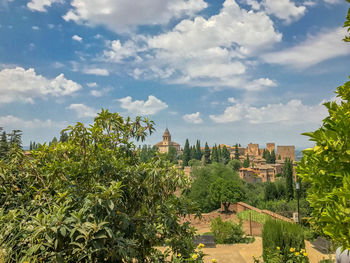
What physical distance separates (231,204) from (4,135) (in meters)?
23.4

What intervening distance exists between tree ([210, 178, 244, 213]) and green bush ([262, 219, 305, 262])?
1675 cm

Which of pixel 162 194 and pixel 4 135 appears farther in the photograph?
pixel 4 135

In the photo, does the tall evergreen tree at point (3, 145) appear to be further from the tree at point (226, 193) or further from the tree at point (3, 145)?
the tree at point (226, 193)

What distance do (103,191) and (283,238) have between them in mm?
4954

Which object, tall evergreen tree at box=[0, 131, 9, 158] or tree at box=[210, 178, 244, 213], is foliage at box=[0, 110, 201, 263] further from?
tall evergreen tree at box=[0, 131, 9, 158]

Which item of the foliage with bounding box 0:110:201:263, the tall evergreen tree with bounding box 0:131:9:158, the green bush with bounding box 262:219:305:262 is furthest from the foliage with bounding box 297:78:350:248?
the tall evergreen tree with bounding box 0:131:9:158

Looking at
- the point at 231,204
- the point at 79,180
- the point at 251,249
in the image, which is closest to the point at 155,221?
the point at 79,180

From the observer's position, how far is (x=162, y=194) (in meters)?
3.82

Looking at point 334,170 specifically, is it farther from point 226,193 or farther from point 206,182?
point 206,182

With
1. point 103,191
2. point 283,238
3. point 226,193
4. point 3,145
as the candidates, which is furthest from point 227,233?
point 3,145

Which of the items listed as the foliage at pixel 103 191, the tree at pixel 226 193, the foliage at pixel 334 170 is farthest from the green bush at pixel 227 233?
the tree at pixel 226 193

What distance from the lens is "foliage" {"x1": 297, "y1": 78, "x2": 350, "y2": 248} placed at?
1345 millimetres

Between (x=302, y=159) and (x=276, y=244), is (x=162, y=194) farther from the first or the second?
(x=276, y=244)

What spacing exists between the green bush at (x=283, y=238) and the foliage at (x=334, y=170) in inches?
188
